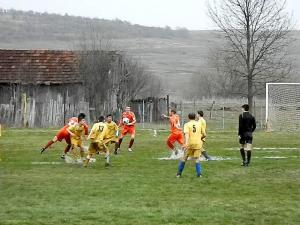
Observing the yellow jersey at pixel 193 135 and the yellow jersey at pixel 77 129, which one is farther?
→ the yellow jersey at pixel 77 129

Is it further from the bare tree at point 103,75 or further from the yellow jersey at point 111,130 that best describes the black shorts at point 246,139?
the bare tree at point 103,75

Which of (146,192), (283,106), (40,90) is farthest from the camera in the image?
(40,90)

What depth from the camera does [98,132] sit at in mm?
19938

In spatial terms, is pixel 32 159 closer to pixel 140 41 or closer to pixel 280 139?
pixel 280 139

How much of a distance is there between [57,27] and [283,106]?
84.4 meters

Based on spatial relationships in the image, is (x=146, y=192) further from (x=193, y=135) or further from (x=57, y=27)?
(x=57, y=27)

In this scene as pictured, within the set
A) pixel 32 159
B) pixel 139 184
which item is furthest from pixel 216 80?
pixel 139 184

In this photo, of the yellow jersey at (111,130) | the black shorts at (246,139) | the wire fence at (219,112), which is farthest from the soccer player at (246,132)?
the wire fence at (219,112)

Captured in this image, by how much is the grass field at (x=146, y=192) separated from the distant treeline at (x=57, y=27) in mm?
85951

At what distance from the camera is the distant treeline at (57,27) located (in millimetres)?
109875

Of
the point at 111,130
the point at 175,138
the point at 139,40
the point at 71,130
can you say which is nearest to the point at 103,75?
the point at 175,138

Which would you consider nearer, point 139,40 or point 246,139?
point 246,139

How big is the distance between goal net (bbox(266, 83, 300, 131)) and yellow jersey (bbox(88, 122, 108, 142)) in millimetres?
22366

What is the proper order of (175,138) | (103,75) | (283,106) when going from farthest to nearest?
1. (103,75)
2. (283,106)
3. (175,138)
